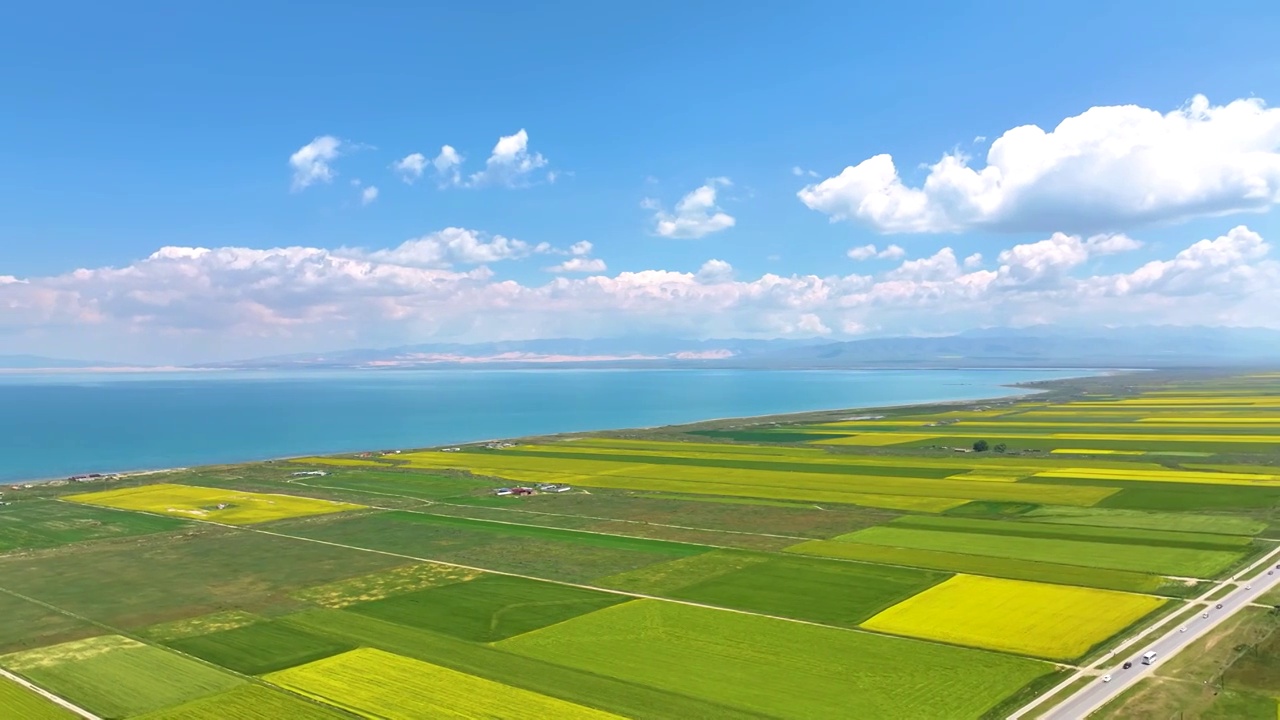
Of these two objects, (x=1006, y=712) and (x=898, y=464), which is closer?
(x=1006, y=712)

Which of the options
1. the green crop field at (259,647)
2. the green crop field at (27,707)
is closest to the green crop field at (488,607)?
the green crop field at (259,647)

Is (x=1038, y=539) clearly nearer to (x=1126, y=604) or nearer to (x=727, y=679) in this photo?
(x=1126, y=604)

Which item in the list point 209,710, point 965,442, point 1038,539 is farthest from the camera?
point 965,442

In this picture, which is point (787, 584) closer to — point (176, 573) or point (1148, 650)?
point (1148, 650)

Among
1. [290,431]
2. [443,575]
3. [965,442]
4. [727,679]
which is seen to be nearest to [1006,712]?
[727,679]

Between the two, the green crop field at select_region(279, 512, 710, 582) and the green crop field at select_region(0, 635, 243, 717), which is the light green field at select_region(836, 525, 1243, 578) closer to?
the green crop field at select_region(279, 512, 710, 582)
